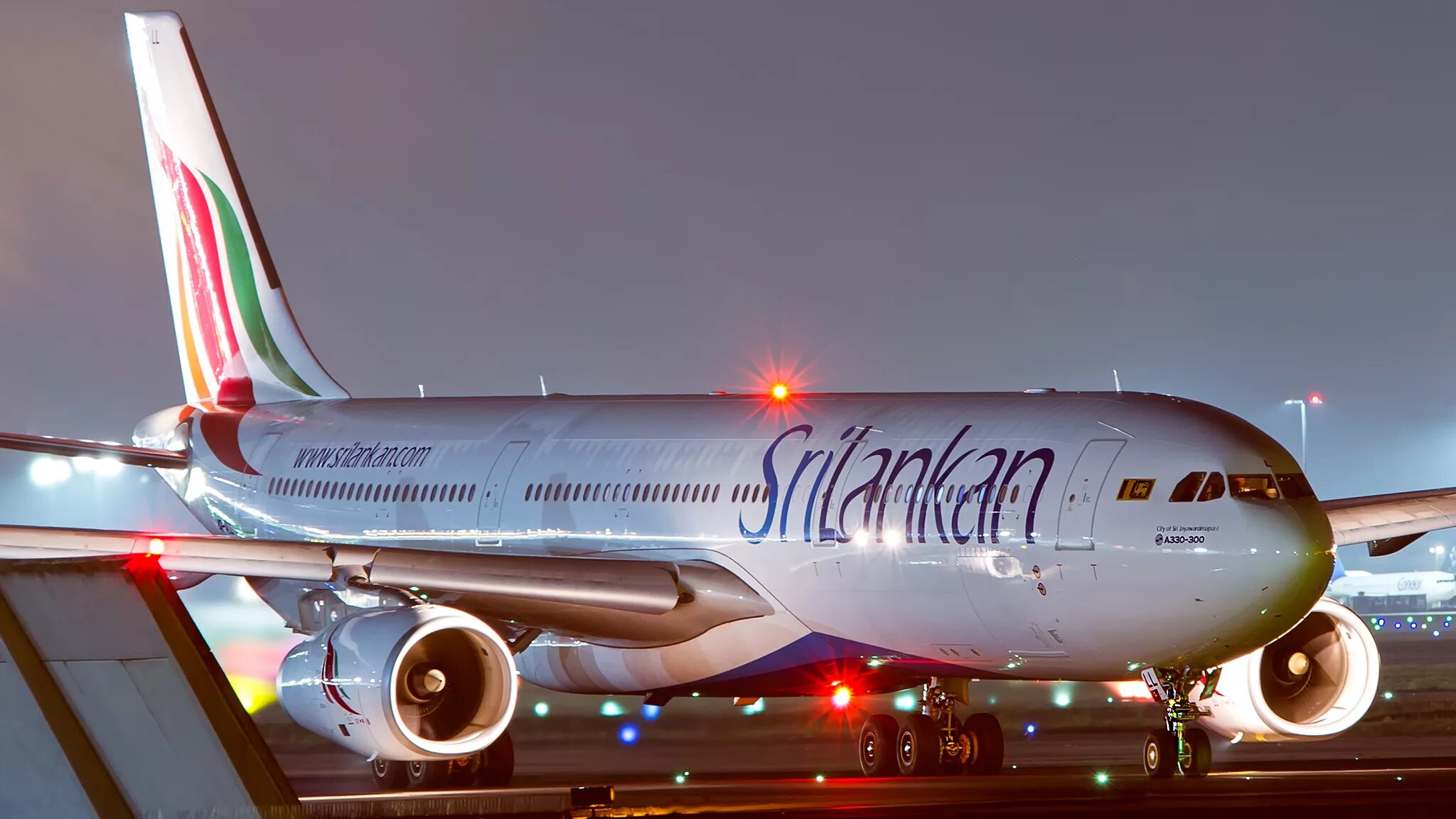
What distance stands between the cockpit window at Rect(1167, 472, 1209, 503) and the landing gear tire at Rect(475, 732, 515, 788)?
860cm

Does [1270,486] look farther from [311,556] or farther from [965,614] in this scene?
[311,556]

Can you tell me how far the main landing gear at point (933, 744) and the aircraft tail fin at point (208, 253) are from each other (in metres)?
11.5

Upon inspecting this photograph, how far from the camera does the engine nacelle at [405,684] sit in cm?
1867

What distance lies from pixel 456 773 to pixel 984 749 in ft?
19.1

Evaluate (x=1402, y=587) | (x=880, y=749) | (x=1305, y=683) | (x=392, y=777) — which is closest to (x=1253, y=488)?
(x=1305, y=683)

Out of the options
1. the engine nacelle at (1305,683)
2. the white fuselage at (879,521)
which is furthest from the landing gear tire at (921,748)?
the engine nacelle at (1305,683)

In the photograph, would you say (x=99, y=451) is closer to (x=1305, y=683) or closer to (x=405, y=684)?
(x=405, y=684)

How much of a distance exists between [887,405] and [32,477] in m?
27.5

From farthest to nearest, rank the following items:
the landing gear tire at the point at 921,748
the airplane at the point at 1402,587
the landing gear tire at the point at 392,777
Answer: the airplane at the point at 1402,587
the landing gear tire at the point at 392,777
the landing gear tire at the point at 921,748

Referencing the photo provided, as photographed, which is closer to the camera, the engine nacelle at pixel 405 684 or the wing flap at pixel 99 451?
the engine nacelle at pixel 405 684

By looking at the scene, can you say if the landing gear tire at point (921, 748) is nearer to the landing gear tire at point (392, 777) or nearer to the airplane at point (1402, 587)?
the landing gear tire at point (392, 777)

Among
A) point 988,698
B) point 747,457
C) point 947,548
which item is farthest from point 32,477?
point 947,548

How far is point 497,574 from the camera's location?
64.9ft

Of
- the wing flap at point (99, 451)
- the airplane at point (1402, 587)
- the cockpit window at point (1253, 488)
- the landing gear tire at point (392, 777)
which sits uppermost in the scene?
the airplane at point (1402, 587)
